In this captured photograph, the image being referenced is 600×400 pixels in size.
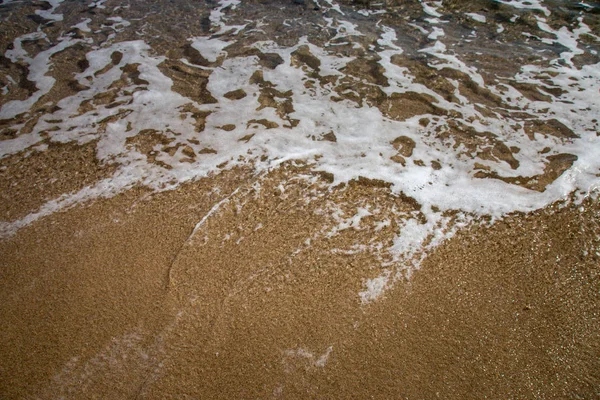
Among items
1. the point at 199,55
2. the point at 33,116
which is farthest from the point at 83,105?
the point at 199,55

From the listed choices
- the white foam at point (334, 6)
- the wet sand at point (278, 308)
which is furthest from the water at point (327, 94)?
the wet sand at point (278, 308)

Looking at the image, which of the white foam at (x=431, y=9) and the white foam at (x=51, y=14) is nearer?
the white foam at (x=51, y=14)

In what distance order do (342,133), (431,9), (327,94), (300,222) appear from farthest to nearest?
(431,9), (327,94), (342,133), (300,222)

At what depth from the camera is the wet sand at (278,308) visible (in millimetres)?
2139

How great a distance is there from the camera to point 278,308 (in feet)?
8.10

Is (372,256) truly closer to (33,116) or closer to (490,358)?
(490,358)

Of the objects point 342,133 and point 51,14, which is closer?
point 342,133

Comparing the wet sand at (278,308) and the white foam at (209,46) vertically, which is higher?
the white foam at (209,46)

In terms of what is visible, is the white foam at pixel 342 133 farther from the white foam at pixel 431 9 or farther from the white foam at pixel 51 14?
the white foam at pixel 431 9

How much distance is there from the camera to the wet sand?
7.02ft

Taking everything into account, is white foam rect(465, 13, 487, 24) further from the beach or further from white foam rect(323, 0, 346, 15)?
white foam rect(323, 0, 346, 15)

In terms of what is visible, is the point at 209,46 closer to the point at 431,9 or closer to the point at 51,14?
the point at 51,14

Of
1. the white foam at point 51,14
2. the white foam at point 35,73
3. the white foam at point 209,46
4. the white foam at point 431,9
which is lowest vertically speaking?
the white foam at point 431,9

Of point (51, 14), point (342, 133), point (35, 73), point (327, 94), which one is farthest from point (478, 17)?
point (51, 14)
